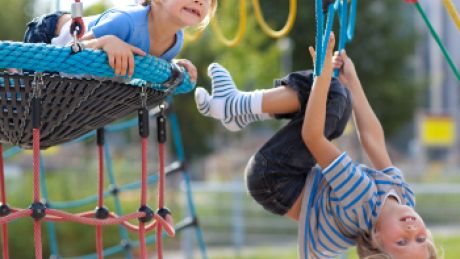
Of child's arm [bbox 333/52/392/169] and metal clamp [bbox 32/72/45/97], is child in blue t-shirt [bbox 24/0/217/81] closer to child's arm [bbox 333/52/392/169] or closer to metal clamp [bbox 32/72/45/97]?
metal clamp [bbox 32/72/45/97]

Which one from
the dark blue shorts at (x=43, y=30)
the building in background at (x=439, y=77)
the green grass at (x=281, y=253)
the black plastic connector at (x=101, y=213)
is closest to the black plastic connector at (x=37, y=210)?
the black plastic connector at (x=101, y=213)

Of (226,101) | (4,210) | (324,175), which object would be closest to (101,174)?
→ (4,210)

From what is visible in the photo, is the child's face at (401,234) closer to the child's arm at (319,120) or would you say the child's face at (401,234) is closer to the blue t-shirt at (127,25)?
the child's arm at (319,120)

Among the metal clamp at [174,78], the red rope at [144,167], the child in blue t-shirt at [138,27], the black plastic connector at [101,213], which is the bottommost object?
the black plastic connector at [101,213]

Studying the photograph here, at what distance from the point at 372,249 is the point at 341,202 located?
18cm

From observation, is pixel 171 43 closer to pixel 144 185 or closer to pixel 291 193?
pixel 144 185

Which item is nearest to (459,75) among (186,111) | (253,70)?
(253,70)

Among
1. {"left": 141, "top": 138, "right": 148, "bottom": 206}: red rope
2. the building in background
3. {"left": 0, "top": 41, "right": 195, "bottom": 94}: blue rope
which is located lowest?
the building in background

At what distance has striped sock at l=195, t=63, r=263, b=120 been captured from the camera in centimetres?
232

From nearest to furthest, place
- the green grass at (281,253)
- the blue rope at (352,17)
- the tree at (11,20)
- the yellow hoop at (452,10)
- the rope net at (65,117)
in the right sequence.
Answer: the rope net at (65,117) → the yellow hoop at (452,10) → the blue rope at (352,17) → the green grass at (281,253) → the tree at (11,20)

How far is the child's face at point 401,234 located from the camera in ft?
7.14

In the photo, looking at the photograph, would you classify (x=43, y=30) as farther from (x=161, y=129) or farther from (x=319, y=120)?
(x=319, y=120)

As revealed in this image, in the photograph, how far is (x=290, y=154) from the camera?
234 cm

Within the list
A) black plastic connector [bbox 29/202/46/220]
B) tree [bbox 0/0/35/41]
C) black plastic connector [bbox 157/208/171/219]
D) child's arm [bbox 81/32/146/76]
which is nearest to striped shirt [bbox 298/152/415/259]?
black plastic connector [bbox 157/208/171/219]
